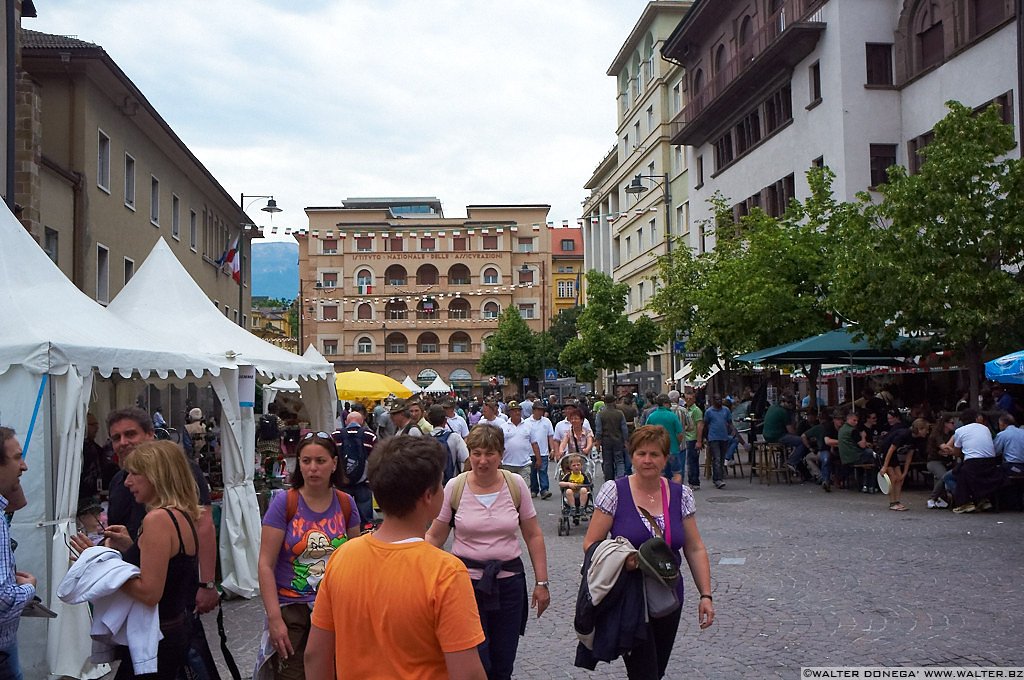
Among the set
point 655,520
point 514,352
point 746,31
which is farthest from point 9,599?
point 514,352

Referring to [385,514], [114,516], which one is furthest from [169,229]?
[385,514]

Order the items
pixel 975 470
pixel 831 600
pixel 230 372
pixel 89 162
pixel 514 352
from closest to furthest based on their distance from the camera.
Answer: pixel 831 600, pixel 230 372, pixel 975 470, pixel 89 162, pixel 514 352

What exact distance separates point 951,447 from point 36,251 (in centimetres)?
1228

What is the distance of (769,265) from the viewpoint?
80.3 feet

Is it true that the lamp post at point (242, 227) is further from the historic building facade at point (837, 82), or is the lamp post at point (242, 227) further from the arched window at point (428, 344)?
the arched window at point (428, 344)

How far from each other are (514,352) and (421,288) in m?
13.8

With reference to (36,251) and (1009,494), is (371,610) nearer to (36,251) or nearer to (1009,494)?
(36,251)

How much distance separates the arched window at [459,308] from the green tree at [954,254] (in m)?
66.9

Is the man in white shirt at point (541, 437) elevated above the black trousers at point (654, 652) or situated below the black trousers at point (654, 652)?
above

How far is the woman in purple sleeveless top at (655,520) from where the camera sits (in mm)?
4891

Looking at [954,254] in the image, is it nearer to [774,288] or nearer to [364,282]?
[774,288]

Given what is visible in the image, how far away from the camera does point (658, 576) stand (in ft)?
15.3

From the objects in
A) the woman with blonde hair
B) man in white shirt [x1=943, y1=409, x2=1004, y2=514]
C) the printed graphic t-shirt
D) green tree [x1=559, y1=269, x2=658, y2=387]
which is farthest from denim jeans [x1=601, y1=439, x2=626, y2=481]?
green tree [x1=559, y1=269, x2=658, y2=387]

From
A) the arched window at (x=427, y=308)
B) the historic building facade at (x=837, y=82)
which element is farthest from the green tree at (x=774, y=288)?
the arched window at (x=427, y=308)
